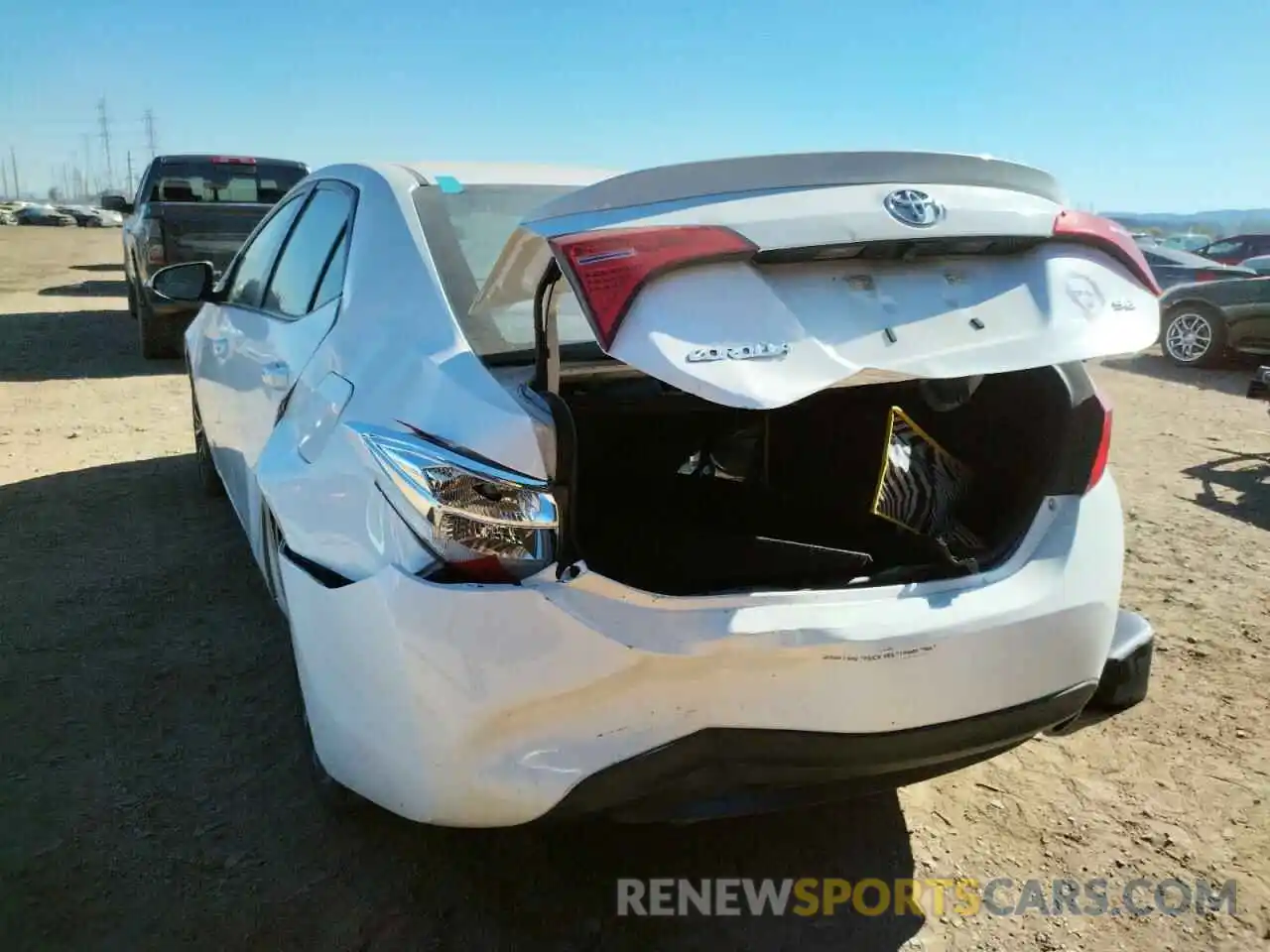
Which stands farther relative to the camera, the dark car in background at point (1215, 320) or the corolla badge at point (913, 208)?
the dark car in background at point (1215, 320)

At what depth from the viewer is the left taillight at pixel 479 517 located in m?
1.78

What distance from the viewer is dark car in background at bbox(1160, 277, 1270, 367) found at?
36.2 ft

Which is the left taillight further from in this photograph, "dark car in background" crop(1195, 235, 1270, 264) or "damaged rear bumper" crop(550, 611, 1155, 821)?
"dark car in background" crop(1195, 235, 1270, 264)

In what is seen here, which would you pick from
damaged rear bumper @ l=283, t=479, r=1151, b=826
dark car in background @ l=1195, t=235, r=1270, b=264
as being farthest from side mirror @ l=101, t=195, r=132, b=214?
dark car in background @ l=1195, t=235, r=1270, b=264

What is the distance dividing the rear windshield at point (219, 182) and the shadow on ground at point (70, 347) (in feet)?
5.56

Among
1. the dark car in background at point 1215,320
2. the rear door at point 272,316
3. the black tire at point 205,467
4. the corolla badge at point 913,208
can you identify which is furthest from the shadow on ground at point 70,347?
the dark car in background at point 1215,320

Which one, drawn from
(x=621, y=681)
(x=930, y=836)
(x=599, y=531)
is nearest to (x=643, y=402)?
(x=599, y=531)

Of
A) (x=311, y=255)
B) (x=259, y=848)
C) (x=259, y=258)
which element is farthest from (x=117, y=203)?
(x=259, y=848)

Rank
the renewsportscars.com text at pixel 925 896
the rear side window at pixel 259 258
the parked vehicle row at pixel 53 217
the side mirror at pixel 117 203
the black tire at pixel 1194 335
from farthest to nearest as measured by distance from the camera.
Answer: the parked vehicle row at pixel 53 217, the side mirror at pixel 117 203, the black tire at pixel 1194 335, the rear side window at pixel 259 258, the renewsportscars.com text at pixel 925 896

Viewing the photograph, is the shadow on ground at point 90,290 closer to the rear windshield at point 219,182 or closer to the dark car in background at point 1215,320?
the rear windshield at point 219,182

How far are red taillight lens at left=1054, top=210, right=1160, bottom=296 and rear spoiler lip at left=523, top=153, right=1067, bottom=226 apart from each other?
0.28 m

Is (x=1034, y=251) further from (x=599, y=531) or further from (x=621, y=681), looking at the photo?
(x=621, y=681)

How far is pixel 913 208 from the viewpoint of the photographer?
189 centimetres

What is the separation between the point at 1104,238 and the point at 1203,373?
10.8m
